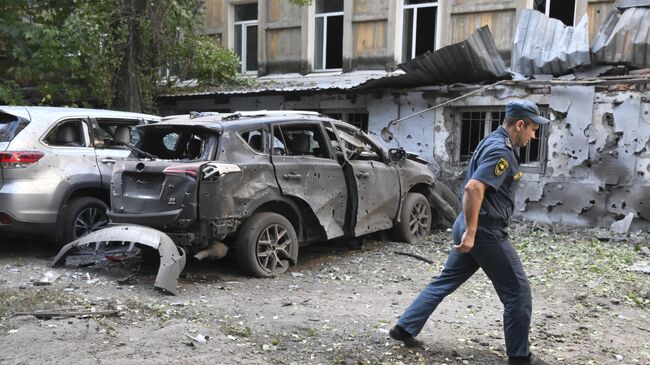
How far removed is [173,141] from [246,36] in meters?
9.48

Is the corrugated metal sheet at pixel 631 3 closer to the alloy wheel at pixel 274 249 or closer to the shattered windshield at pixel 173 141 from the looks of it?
the alloy wheel at pixel 274 249

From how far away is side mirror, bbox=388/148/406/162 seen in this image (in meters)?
8.30

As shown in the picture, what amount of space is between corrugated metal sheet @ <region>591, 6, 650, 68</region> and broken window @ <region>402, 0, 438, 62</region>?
399 cm

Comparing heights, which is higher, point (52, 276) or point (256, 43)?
point (256, 43)

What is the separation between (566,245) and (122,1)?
8894mm

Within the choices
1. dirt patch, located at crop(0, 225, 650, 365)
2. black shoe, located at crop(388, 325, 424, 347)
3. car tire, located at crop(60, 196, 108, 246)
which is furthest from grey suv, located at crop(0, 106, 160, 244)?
black shoe, located at crop(388, 325, 424, 347)

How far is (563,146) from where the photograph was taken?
1005cm

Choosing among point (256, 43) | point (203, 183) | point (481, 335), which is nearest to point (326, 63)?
point (256, 43)

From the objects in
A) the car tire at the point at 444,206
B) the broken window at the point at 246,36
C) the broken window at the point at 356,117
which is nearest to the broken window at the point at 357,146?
the car tire at the point at 444,206

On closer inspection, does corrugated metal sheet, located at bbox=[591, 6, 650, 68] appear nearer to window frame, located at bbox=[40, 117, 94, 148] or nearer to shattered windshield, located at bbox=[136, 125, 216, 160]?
shattered windshield, located at bbox=[136, 125, 216, 160]

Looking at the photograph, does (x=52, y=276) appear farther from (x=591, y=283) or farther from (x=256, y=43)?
(x=256, y=43)

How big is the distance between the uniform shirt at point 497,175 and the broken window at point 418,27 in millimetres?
9142

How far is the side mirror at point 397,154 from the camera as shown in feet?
27.2

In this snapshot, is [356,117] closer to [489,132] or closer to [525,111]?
[489,132]
